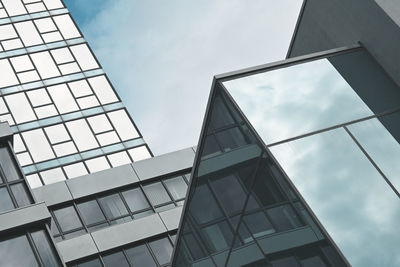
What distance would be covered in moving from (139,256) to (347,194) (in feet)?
59.0

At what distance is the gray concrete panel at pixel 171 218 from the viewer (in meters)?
30.0

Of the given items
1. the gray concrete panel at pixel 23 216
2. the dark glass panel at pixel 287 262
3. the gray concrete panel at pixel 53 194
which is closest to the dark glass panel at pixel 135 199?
the gray concrete panel at pixel 53 194

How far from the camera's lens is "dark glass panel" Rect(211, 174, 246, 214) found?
14.1 m

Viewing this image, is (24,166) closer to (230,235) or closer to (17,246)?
(17,246)

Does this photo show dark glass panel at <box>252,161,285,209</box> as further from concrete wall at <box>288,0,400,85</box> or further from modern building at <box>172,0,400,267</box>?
concrete wall at <box>288,0,400,85</box>

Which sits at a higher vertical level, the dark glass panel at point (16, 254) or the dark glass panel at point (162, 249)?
the dark glass panel at point (162, 249)

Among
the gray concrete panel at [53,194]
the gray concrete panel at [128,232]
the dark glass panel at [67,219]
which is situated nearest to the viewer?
the gray concrete panel at [128,232]

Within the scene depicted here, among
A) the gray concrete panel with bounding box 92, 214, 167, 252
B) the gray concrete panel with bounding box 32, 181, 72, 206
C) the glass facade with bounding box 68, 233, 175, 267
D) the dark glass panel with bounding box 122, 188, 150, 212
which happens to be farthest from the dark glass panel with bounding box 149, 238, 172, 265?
the gray concrete panel with bounding box 32, 181, 72, 206

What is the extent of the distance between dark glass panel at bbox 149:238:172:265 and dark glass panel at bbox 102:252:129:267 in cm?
137

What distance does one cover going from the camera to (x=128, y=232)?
96.5 feet

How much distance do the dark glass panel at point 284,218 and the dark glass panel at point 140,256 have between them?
53.5 ft

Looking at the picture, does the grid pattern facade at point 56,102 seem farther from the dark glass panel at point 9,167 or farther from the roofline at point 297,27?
the roofline at point 297,27

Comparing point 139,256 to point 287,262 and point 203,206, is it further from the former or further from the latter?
point 287,262

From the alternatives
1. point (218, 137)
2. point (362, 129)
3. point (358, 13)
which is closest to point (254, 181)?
point (218, 137)
